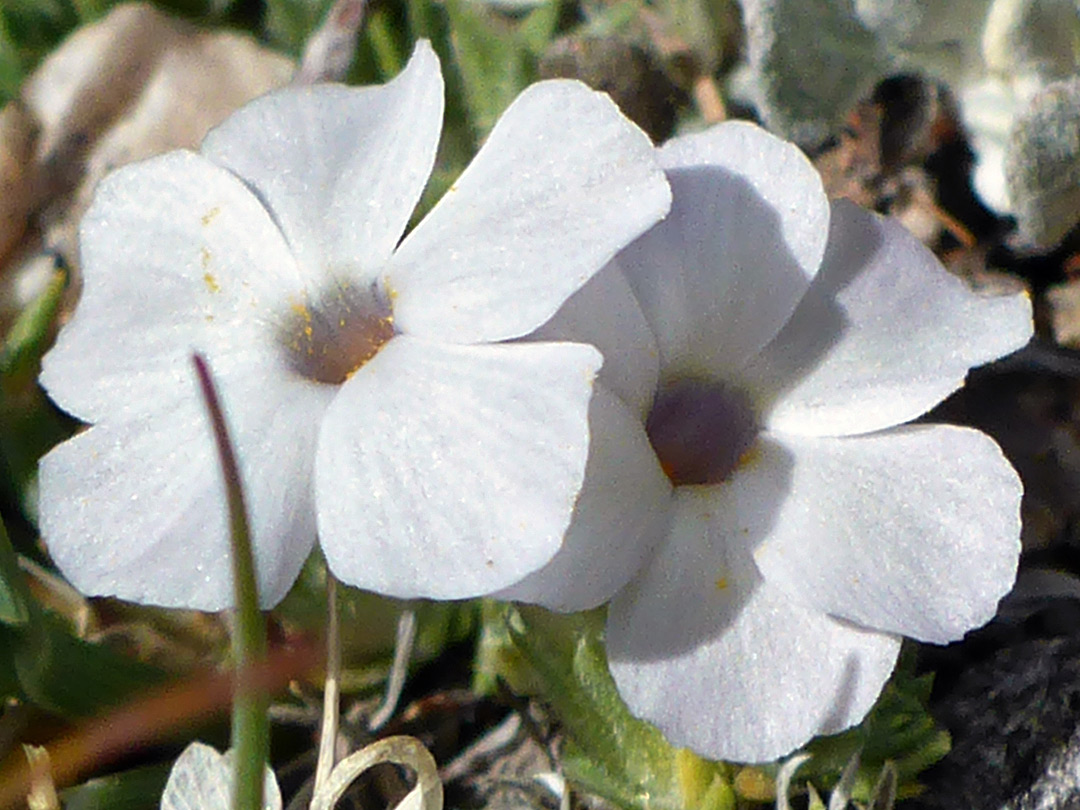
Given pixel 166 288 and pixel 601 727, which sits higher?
pixel 166 288

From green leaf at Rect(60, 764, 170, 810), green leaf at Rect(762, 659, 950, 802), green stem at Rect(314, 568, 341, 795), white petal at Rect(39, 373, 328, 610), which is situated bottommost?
green leaf at Rect(762, 659, 950, 802)

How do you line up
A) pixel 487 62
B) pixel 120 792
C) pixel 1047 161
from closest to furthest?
pixel 120 792
pixel 1047 161
pixel 487 62

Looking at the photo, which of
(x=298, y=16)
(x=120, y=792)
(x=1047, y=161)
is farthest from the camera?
(x=298, y=16)

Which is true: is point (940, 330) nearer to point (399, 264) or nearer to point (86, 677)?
point (399, 264)

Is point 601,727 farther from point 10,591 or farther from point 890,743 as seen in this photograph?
point 10,591

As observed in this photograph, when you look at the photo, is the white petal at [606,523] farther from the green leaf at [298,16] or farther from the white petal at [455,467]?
the green leaf at [298,16]

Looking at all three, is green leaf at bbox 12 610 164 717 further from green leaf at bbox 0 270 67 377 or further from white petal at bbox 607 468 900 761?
white petal at bbox 607 468 900 761

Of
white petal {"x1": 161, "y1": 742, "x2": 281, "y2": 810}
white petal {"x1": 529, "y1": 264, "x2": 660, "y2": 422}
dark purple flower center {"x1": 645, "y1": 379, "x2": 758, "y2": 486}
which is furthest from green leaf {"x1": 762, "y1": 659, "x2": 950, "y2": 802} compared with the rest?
white petal {"x1": 161, "y1": 742, "x2": 281, "y2": 810}

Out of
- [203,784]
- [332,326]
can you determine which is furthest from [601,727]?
[332,326]
